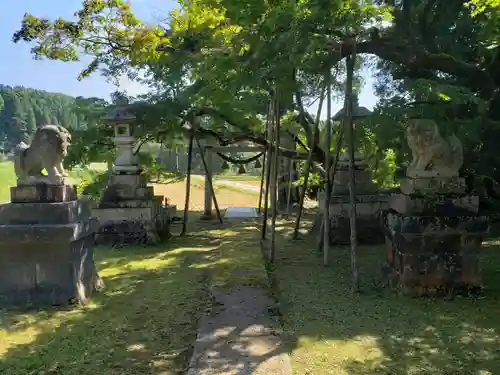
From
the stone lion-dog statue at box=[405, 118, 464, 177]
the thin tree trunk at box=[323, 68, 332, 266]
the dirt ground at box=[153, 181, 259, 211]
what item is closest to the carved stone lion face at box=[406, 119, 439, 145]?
the stone lion-dog statue at box=[405, 118, 464, 177]

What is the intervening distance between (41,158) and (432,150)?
4459 millimetres

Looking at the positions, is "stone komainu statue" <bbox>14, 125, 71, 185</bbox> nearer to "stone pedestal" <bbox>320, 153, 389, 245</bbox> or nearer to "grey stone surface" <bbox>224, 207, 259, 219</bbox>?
"stone pedestal" <bbox>320, 153, 389, 245</bbox>

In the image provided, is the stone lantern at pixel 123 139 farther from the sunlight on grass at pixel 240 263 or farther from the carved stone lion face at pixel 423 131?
the carved stone lion face at pixel 423 131

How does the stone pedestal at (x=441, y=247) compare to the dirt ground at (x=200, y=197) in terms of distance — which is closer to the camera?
the stone pedestal at (x=441, y=247)

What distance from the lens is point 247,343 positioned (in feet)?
12.9

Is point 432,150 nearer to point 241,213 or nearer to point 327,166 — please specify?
point 327,166

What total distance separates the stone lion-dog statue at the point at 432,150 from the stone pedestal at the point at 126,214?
18.4 ft

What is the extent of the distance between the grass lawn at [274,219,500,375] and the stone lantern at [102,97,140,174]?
4595 mm

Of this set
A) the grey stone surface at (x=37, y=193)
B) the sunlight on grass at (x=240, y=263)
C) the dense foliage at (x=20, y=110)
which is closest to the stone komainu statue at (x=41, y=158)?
the grey stone surface at (x=37, y=193)

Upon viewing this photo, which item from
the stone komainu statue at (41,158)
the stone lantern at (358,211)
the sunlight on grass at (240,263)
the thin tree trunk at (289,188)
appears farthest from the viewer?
the thin tree trunk at (289,188)

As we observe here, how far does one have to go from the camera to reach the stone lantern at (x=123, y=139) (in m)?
9.51

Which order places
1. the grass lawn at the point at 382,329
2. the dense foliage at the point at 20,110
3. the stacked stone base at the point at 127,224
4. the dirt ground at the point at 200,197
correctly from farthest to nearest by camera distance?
the dense foliage at the point at 20,110 → the dirt ground at the point at 200,197 → the stacked stone base at the point at 127,224 → the grass lawn at the point at 382,329

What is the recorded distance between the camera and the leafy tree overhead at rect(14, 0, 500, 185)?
577 centimetres

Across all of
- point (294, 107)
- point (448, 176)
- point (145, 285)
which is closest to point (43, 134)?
point (145, 285)
